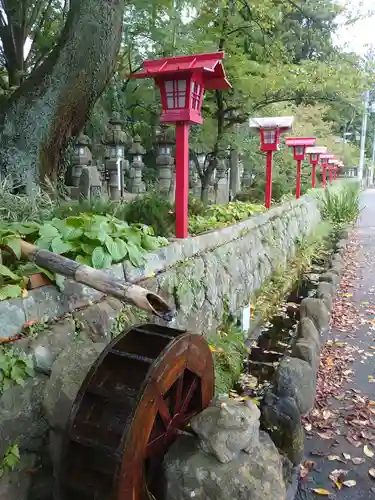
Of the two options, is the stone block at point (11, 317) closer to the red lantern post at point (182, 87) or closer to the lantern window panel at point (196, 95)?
the red lantern post at point (182, 87)

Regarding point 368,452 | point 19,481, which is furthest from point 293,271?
point 19,481

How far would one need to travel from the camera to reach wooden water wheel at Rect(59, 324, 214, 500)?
2.31 metres

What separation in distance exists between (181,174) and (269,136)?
5556 millimetres

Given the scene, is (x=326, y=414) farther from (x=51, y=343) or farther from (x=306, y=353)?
(x=51, y=343)

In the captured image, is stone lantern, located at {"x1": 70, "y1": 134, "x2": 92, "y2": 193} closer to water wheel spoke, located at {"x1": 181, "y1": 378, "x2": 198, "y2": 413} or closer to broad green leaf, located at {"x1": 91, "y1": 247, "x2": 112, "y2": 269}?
broad green leaf, located at {"x1": 91, "y1": 247, "x2": 112, "y2": 269}

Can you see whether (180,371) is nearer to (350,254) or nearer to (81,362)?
(81,362)

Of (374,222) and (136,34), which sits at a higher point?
(136,34)

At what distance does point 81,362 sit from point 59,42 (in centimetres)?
451

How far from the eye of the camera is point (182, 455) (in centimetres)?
264

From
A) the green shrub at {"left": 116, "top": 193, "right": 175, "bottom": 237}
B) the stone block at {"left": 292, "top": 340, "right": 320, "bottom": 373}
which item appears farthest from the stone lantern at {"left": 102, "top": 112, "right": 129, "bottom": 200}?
the stone block at {"left": 292, "top": 340, "right": 320, "bottom": 373}

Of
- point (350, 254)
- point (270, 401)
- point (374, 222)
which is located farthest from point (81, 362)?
point (374, 222)

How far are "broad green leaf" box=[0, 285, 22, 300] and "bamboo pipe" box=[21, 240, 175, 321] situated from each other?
0.83ft

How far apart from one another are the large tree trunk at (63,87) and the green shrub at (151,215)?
4.19ft

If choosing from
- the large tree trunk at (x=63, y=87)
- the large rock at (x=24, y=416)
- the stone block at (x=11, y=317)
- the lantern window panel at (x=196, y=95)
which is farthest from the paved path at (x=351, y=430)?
the large tree trunk at (x=63, y=87)
